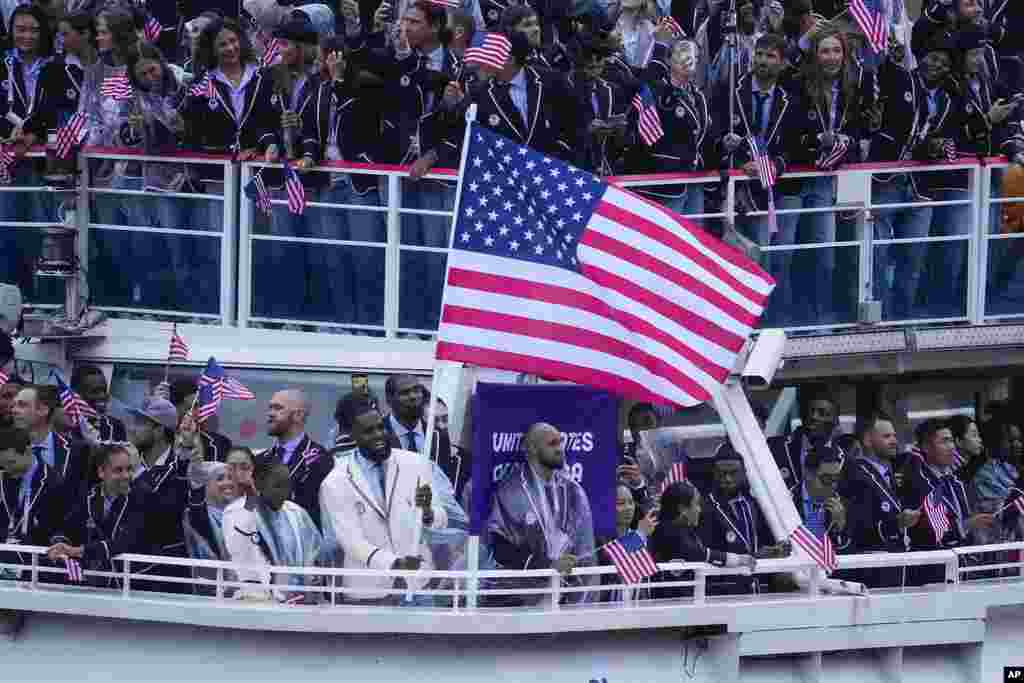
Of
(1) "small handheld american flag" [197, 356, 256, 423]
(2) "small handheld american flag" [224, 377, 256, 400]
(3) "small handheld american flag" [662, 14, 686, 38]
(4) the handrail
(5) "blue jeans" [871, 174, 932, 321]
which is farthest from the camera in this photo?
Result: (3) "small handheld american flag" [662, 14, 686, 38]

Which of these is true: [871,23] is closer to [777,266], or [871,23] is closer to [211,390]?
[777,266]

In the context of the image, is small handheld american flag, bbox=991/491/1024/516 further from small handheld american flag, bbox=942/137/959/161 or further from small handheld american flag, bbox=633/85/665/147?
small handheld american flag, bbox=633/85/665/147

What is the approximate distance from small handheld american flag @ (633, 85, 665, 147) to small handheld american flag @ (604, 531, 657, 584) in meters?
3.46

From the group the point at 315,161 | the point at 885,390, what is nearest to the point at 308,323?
the point at 315,161

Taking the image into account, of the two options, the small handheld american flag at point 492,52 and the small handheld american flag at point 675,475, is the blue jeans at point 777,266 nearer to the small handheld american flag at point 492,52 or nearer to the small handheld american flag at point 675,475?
the small handheld american flag at point 675,475

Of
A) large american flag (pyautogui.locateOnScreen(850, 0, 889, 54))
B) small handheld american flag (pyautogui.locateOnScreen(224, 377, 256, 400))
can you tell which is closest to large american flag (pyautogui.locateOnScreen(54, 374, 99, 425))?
small handheld american flag (pyautogui.locateOnScreen(224, 377, 256, 400))

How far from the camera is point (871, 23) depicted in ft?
69.5

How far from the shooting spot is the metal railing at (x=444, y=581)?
17.3 m

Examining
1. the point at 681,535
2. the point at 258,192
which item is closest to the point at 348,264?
the point at 258,192

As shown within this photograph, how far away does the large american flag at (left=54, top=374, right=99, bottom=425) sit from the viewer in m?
19.0

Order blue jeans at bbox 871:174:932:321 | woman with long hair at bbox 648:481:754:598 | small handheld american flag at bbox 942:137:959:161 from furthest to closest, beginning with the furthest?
1. small handheld american flag at bbox 942:137:959:161
2. blue jeans at bbox 871:174:932:321
3. woman with long hair at bbox 648:481:754:598

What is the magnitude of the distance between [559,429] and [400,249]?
7.49 feet

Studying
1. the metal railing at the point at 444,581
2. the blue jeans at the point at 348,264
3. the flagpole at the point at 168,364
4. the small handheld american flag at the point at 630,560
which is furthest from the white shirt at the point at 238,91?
the small handheld american flag at the point at 630,560

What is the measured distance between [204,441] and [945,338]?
16.2ft
